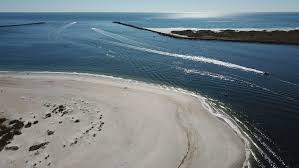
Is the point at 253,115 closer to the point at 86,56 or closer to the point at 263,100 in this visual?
the point at 263,100

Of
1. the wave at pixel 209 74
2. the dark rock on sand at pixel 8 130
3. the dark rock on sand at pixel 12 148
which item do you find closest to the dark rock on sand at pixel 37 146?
the dark rock on sand at pixel 12 148

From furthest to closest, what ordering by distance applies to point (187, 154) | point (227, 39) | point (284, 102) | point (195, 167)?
point (227, 39), point (284, 102), point (187, 154), point (195, 167)

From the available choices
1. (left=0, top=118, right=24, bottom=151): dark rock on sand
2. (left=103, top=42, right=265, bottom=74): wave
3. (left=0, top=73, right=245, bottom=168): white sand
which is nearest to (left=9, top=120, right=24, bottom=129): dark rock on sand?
(left=0, top=118, right=24, bottom=151): dark rock on sand

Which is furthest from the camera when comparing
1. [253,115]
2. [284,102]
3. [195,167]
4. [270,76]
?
[270,76]

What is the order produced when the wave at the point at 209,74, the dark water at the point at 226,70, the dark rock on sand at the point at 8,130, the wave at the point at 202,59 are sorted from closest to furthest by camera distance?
the dark rock on sand at the point at 8,130 < the dark water at the point at 226,70 < the wave at the point at 209,74 < the wave at the point at 202,59

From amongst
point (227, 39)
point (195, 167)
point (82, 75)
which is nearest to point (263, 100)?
point (195, 167)

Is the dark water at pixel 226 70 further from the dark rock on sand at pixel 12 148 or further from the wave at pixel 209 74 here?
the dark rock on sand at pixel 12 148

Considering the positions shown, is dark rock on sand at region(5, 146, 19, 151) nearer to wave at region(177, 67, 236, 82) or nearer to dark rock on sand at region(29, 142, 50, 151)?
dark rock on sand at region(29, 142, 50, 151)

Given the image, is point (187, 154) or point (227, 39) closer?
point (187, 154)
